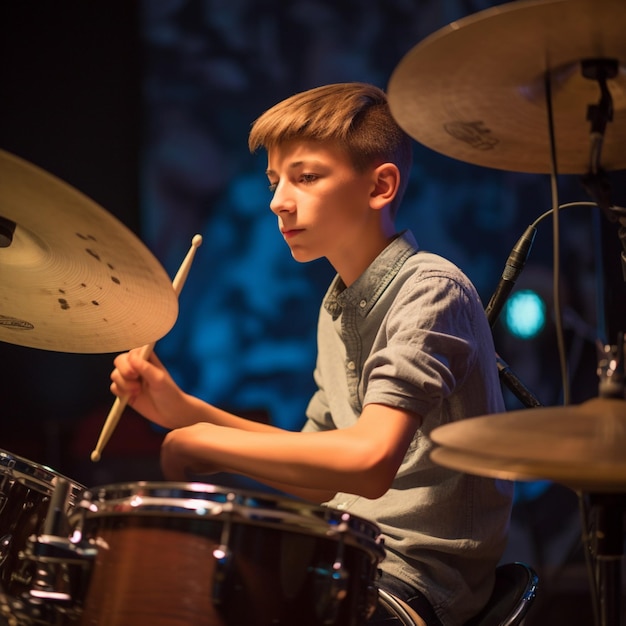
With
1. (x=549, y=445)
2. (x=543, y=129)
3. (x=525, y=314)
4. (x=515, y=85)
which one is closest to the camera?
(x=549, y=445)

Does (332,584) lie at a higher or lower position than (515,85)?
lower

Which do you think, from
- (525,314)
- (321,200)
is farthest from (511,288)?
(525,314)

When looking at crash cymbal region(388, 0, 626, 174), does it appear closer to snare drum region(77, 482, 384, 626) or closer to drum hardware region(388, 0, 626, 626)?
drum hardware region(388, 0, 626, 626)

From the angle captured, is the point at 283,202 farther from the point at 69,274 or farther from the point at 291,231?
the point at 69,274

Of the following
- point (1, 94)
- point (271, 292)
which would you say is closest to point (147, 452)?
point (271, 292)

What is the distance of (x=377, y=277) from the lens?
1447mm

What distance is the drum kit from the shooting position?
2.90 ft

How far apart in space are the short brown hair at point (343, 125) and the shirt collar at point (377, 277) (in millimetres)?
113

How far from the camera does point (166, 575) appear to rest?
924mm

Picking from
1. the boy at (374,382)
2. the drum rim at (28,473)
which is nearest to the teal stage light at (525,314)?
the boy at (374,382)

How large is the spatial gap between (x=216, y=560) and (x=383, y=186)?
2.58 ft

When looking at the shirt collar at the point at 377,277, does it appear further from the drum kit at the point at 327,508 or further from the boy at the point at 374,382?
the drum kit at the point at 327,508

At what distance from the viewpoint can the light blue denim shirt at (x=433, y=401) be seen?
3.99ft

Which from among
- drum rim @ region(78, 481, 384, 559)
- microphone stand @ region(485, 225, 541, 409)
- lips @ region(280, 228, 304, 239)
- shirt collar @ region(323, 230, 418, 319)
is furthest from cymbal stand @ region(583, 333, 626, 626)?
lips @ region(280, 228, 304, 239)
